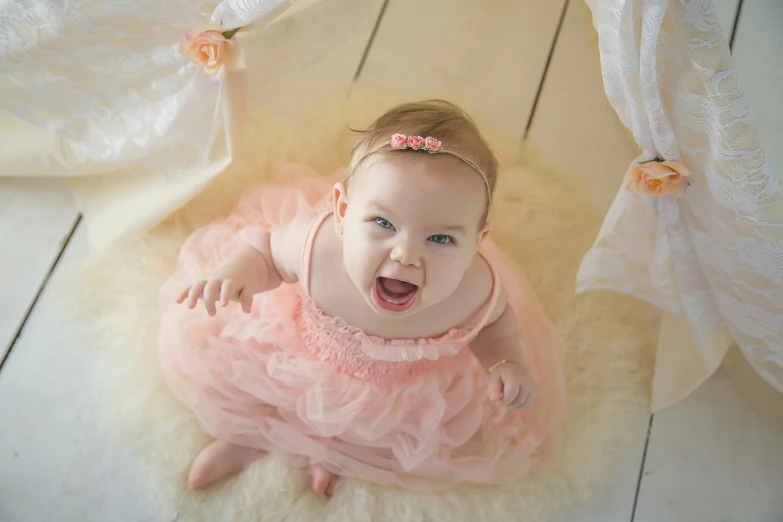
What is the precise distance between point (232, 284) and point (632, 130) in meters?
0.58

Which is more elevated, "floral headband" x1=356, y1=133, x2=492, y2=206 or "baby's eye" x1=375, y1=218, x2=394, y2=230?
"floral headband" x1=356, y1=133, x2=492, y2=206

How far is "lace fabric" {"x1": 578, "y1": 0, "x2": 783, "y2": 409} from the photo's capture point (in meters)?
0.74

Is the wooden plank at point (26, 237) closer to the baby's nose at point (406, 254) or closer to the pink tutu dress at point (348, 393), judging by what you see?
the pink tutu dress at point (348, 393)

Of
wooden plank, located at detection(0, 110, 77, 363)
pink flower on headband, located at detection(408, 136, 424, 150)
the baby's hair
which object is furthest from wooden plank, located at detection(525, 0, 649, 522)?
wooden plank, located at detection(0, 110, 77, 363)

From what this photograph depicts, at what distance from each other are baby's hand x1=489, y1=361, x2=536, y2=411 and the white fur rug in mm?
188

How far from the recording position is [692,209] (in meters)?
0.93

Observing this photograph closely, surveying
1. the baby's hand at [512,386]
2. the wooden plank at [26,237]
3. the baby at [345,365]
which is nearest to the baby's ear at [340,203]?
the baby at [345,365]

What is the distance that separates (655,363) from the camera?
4.09 ft

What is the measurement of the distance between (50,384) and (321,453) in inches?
19.3

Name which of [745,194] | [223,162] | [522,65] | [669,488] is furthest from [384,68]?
[669,488]

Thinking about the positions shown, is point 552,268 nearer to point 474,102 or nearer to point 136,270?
point 474,102

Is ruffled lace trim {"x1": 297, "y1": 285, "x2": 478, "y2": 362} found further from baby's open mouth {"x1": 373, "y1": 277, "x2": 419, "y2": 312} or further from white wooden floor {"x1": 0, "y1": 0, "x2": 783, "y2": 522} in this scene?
white wooden floor {"x1": 0, "y1": 0, "x2": 783, "y2": 522}

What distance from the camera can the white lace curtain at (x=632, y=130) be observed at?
764 mm

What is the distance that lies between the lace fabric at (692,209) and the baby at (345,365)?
19cm
